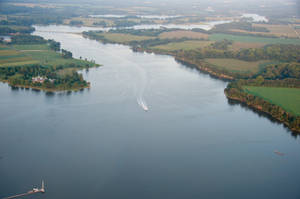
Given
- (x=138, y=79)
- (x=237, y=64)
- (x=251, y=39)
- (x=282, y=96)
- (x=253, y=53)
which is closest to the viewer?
(x=282, y=96)

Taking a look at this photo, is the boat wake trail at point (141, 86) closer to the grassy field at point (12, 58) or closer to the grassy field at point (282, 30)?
the grassy field at point (12, 58)

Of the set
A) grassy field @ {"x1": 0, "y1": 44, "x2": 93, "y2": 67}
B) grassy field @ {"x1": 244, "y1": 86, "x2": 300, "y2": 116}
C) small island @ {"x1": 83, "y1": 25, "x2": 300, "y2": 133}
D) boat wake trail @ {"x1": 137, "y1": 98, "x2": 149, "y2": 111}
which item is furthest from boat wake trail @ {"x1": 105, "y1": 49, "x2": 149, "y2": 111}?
grassy field @ {"x1": 244, "y1": 86, "x2": 300, "y2": 116}

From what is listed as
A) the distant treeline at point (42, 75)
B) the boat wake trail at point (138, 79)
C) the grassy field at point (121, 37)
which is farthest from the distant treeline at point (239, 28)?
the distant treeline at point (42, 75)

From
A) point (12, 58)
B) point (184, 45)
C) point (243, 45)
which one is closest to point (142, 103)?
point (12, 58)

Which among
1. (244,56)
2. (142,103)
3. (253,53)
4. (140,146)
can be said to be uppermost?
(253,53)

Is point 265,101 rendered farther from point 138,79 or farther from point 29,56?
point 29,56

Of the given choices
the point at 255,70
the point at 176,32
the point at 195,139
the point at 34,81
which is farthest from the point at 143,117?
the point at 176,32
